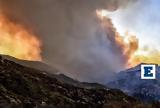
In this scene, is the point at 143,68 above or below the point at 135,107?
above

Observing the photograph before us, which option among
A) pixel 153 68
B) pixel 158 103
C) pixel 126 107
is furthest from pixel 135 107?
pixel 153 68

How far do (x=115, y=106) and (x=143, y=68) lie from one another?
29057 millimetres

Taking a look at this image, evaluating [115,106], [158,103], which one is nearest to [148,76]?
[115,106]

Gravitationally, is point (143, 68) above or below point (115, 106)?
above

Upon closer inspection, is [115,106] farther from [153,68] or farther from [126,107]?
[153,68]

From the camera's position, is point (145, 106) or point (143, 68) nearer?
point (143, 68)

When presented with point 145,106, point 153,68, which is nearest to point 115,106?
point 145,106

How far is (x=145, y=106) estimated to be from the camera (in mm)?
139875

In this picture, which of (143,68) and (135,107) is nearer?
(143,68)

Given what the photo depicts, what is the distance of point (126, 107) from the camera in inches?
5344

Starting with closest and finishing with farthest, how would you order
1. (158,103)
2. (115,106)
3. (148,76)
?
(148,76) < (115,106) < (158,103)

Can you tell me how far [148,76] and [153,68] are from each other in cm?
606

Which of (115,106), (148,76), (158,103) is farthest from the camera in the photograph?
(158,103)

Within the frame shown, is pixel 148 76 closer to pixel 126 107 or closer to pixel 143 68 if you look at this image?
pixel 143 68
